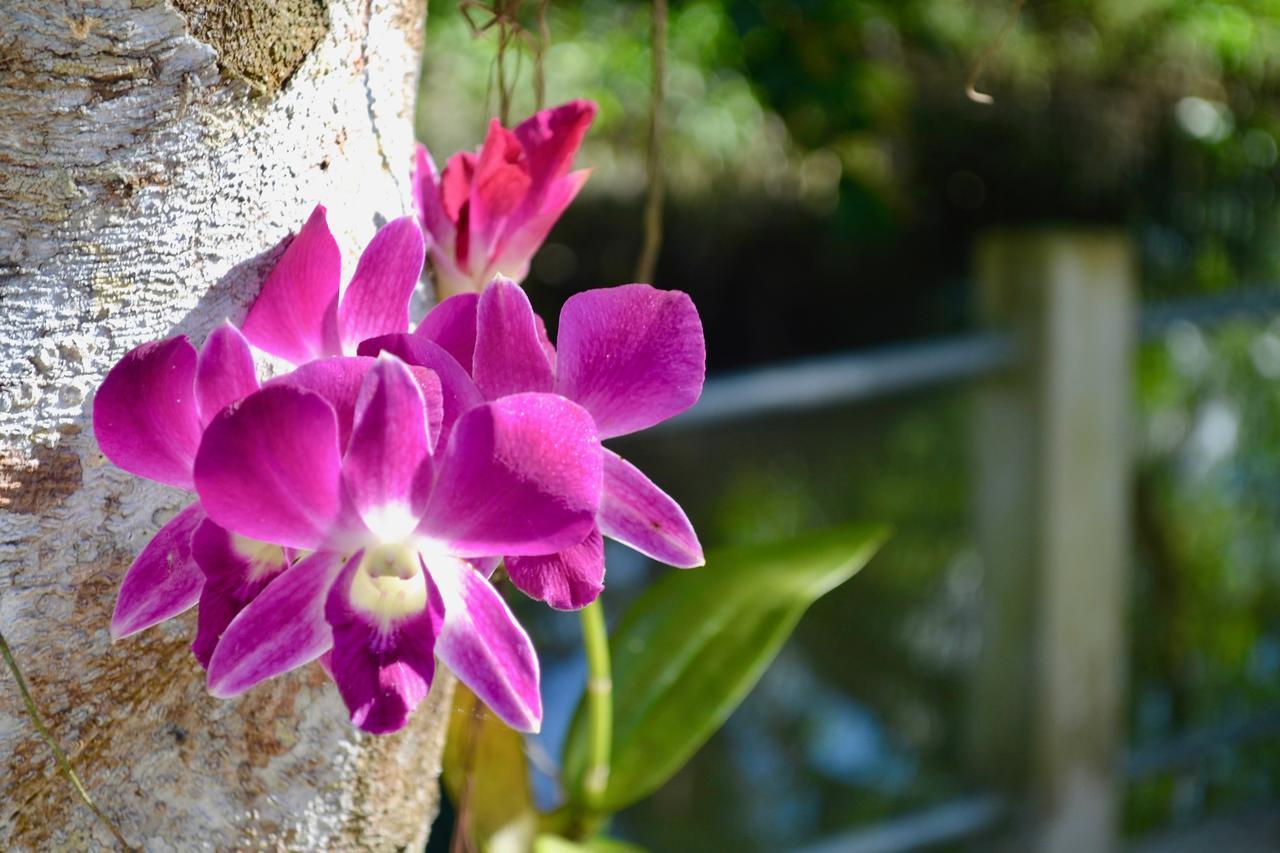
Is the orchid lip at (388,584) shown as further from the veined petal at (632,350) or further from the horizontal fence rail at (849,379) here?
the horizontal fence rail at (849,379)

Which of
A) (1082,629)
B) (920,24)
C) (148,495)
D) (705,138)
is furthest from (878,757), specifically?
(148,495)

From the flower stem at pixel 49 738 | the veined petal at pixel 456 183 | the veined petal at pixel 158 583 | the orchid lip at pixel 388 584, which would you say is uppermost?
the veined petal at pixel 456 183

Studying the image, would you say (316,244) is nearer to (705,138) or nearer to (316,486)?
(316,486)

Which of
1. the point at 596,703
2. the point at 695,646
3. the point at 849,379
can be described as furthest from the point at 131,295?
the point at 849,379

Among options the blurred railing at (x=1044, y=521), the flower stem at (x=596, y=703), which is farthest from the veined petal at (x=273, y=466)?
the blurred railing at (x=1044, y=521)

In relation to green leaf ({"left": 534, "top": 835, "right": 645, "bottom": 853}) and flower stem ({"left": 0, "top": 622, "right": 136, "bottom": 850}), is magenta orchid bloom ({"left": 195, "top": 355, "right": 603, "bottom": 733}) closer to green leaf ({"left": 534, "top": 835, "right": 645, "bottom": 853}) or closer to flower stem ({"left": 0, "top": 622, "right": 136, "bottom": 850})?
flower stem ({"left": 0, "top": 622, "right": 136, "bottom": 850})
